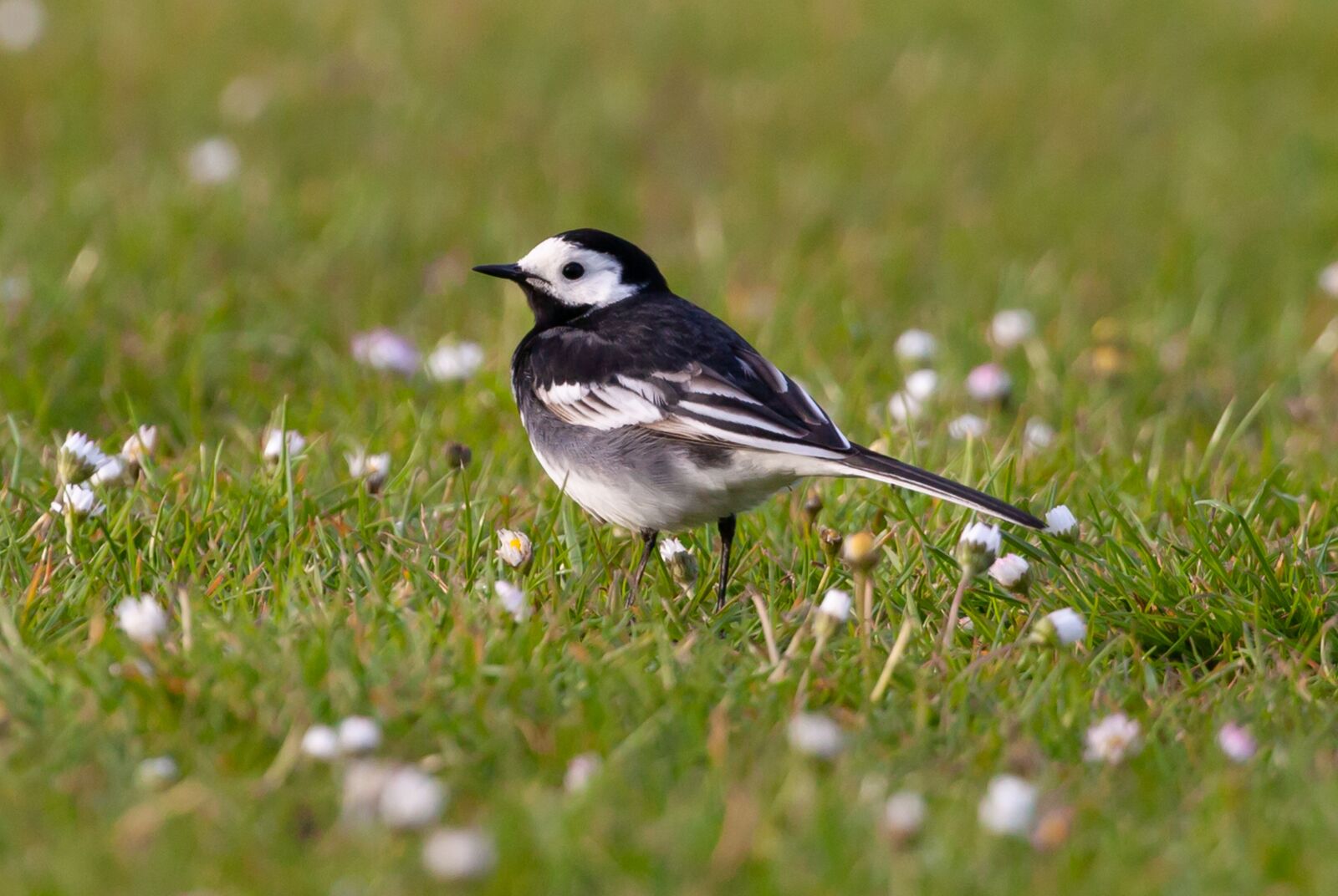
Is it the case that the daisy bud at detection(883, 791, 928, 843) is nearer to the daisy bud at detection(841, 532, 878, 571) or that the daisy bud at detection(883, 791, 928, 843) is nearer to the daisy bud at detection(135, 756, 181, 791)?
the daisy bud at detection(841, 532, 878, 571)

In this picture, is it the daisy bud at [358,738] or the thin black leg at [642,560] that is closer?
the daisy bud at [358,738]

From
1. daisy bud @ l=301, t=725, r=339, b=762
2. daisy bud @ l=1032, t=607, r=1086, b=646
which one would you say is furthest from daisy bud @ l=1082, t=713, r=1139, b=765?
daisy bud @ l=301, t=725, r=339, b=762

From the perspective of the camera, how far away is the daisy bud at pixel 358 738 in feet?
10.8

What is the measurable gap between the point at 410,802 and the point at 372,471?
218cm

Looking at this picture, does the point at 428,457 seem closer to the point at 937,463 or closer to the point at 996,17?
the point at 937,463

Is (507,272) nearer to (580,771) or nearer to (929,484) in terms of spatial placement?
(929,484)

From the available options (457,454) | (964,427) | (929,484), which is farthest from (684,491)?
(964,427)

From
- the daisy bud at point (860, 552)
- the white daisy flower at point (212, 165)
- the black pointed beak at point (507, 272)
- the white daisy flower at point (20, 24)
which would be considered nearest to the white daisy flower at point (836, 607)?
the daisy bud at point (860, 552)

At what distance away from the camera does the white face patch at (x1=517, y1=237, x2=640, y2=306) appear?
214 inches

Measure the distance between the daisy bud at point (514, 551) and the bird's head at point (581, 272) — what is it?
1211 mm

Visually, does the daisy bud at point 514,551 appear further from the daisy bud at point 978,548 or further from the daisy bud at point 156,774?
the daisy bud at point 156,774

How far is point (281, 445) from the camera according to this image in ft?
16.0

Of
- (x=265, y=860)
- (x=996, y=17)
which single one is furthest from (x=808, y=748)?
(x=996, y=17)

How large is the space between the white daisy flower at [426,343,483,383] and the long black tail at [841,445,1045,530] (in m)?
2.38
